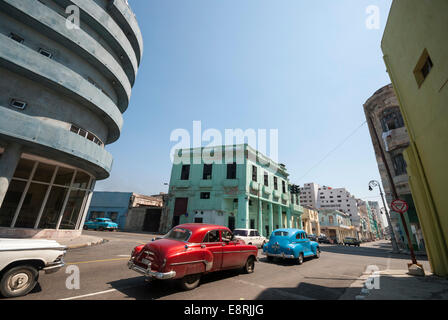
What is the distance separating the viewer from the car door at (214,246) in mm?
5801

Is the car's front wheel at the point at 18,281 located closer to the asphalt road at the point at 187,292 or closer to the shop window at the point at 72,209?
the asphalt road at the point at 187,292

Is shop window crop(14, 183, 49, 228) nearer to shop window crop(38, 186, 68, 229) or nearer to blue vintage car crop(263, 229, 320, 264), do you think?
shop window crop(38, 186, 68, 229)

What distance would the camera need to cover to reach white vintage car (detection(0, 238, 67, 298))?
3983 millimetres

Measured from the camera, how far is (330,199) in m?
102

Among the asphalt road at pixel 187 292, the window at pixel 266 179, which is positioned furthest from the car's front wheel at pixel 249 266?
the window at pixel 266 179

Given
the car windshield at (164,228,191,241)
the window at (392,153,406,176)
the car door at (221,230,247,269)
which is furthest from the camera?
the window at (392,153,406,176)

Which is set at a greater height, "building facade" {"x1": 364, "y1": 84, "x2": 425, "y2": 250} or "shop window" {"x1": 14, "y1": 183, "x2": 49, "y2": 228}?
"building facade" {"x1": 364, "y1": 84, "x2": 425, "y2": 250}

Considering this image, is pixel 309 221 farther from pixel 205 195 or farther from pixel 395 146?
pixel 205 195

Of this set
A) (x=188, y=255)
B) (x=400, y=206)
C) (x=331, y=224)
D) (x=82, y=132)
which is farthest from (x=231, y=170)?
(x=331, y=224)

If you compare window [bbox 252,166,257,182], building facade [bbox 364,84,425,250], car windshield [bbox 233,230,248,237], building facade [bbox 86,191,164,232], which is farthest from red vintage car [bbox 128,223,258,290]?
building facade [bbox 86,191,164,232]

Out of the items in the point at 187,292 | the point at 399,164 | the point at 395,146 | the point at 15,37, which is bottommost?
the point at 187,292

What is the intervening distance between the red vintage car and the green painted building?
19194 mm

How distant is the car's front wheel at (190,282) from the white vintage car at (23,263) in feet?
9.98

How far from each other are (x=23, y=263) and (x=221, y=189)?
2320 cm
